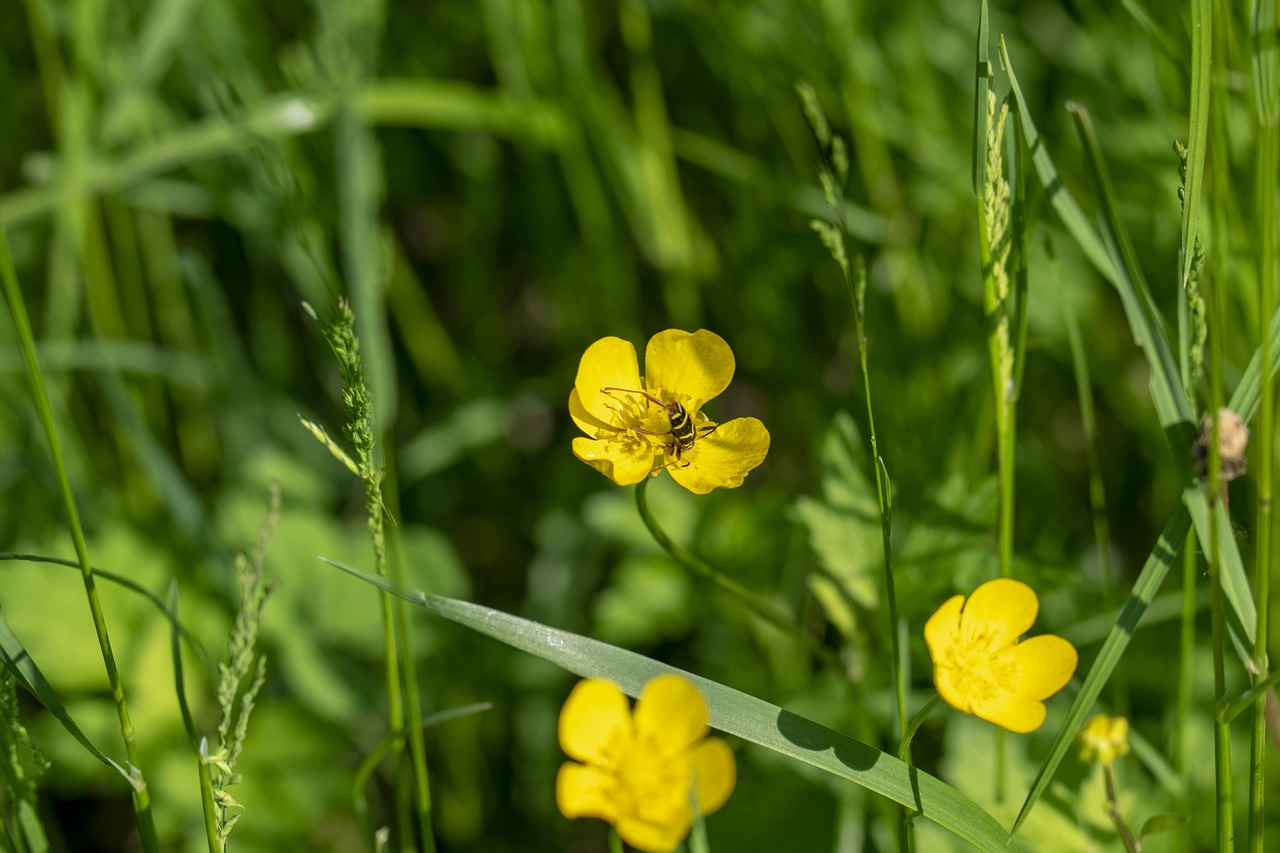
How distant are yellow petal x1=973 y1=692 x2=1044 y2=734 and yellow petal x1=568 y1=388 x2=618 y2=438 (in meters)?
0.57

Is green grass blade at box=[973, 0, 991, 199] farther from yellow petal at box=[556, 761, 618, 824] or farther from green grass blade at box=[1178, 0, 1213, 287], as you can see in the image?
yellow petal at box=[556, 761, 618, 824]

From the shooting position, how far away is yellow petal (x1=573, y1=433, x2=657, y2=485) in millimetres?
1217

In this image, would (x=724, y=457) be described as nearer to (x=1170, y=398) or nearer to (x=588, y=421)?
(x=588, y=421)

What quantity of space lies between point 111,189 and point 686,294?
140 centimetres

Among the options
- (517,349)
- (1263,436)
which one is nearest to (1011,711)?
(1263,436)

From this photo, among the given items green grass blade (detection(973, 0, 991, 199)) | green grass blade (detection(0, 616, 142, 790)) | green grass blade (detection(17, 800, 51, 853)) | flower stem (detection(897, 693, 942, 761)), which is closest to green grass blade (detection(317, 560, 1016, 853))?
flower stem (detection(897, 693, 942, 761))

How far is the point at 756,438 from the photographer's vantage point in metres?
1.22

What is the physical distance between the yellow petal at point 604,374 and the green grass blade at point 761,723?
320 mm

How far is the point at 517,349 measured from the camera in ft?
10.0

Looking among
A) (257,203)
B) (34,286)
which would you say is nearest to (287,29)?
(257,203)

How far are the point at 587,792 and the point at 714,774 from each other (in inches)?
6.2

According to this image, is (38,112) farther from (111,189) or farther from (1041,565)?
(1041,565)

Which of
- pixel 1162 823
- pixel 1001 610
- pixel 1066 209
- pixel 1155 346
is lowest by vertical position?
pixel 1162 823

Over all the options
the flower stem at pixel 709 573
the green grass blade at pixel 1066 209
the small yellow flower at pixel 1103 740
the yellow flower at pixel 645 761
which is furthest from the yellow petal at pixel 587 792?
the green grass blade at pixel 1066 209
